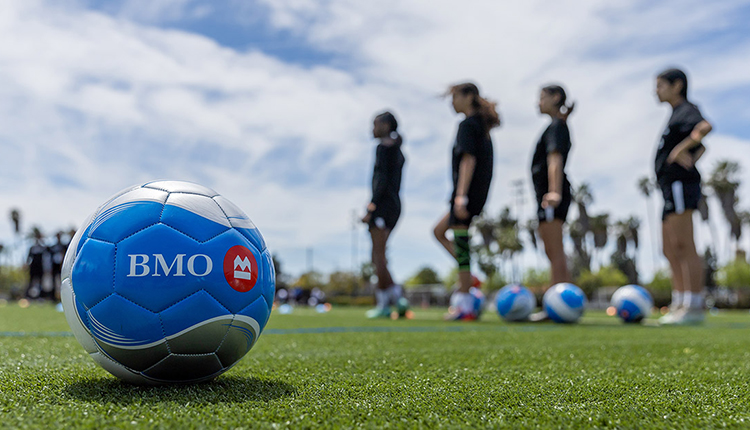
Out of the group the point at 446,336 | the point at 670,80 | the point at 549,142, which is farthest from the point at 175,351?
the point at 670,80

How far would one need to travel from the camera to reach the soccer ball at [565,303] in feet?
21.9

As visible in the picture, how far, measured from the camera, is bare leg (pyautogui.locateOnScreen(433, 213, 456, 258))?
7164 millimetres

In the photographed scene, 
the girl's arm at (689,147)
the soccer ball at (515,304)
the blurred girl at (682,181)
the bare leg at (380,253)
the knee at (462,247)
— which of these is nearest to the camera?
the girl's arm at (689,147)

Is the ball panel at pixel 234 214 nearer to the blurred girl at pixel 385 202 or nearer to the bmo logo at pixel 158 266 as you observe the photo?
the bmo logo at pixel 158 266

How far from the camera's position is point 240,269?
2158 mm

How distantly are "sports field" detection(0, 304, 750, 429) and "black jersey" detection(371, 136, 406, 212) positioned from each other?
4340 mm

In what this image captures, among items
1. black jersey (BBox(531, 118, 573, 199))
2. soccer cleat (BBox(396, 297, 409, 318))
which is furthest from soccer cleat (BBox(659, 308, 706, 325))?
soccer cleat (BBox(396, 297, 409, 318))

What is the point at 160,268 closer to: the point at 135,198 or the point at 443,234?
the point at 135,198

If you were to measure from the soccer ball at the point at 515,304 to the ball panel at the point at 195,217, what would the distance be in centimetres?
570

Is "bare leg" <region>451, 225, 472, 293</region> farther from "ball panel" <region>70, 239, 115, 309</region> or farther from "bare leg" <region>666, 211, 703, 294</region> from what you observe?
"ball panel" <region>70, 239, 115, 309</region>

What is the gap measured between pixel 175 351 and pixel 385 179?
19.8 feet

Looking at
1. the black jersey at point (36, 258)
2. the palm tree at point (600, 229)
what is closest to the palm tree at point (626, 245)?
the palm tree at point (600, 229)

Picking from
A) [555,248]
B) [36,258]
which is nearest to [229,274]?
[555,248]

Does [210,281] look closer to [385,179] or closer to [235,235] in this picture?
[235,235]
